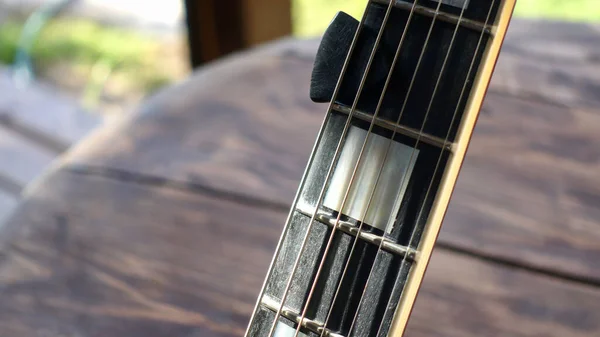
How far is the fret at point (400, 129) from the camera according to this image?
13.1 inches

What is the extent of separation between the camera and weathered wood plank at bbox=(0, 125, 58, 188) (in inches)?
45.9

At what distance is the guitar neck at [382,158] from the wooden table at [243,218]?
8.4 inches

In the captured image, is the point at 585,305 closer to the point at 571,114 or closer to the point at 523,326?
the point at 523,326

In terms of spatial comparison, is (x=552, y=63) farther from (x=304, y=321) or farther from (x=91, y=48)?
(x=91, y=48)

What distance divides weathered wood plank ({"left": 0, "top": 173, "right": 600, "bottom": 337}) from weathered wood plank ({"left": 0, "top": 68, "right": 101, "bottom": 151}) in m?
0.60

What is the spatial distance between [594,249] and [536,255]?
57 millimetres

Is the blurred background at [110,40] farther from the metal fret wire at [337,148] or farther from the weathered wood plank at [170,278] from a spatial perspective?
the metal fret wire at [337,148]

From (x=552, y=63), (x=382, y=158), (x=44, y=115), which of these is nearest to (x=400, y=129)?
(x=382, y=158)

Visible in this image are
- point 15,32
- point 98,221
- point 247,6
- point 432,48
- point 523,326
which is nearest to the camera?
point 432,48

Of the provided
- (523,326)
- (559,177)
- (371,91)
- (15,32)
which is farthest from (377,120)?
(15,32)

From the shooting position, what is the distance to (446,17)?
0.33 metres

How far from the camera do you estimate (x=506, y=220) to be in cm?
62

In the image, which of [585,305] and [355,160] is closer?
[355,160]

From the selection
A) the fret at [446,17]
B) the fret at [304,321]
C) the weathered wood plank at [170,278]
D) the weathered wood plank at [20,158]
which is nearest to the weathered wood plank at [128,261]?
the weathered wood plank at [170,278]
